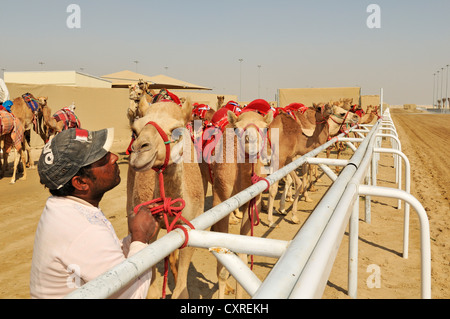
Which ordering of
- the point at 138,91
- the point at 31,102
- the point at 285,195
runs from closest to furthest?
the point at 285,195 → the point at 138,91 → the point at 31,102

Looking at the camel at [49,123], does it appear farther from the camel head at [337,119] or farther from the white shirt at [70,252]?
the white shirt at [70,252]

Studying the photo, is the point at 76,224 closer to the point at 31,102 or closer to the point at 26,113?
the point at 26,113

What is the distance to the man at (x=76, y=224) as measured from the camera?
1439 mm

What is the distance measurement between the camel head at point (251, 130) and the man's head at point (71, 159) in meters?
1.97

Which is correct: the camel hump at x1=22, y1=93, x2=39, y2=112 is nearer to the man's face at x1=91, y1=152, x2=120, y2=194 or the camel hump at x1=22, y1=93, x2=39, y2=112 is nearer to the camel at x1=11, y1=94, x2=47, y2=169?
the camel at x1=11, y1=94, x2=47, y2=169

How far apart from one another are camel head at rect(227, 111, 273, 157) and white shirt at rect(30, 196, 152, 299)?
2125mm

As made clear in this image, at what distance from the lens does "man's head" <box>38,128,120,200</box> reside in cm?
156

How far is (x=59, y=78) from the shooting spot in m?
29.5

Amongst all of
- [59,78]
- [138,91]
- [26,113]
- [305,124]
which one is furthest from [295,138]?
[59,78]

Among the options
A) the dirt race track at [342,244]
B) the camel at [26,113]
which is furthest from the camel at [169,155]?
the camel at [26,113]

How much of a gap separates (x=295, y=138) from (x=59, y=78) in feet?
95.1
